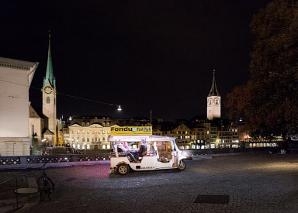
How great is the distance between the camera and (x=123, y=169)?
25.8m

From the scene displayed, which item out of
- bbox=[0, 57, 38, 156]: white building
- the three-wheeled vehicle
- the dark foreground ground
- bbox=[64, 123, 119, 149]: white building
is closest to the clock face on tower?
bbox=[64, 123, 119, 149]: white building

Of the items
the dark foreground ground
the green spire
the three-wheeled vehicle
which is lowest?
the dark foreground ground

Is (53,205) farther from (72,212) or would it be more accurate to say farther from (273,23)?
(273,23)

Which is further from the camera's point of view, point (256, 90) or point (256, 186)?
point (256, 186)

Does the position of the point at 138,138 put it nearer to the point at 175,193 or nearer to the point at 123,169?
the point at 123,169

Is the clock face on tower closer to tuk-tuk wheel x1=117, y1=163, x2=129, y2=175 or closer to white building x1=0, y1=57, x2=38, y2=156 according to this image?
white building x1=0, y1=57, x2=38, y2=156

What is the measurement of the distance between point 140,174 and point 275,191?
9659 millimetres

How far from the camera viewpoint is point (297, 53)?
43.5 ft

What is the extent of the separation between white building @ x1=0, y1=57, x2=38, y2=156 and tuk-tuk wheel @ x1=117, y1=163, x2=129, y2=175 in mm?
30885

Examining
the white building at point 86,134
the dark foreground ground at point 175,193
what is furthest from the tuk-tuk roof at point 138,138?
the white building at point 86,134

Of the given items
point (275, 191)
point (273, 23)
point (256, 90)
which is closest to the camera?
point (273, 23)

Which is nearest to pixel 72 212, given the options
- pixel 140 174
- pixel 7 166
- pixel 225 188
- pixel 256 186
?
pixel 225 188

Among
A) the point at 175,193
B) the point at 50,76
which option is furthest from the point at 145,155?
the point at 50,76

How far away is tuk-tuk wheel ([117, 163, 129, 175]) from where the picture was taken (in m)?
25.7
